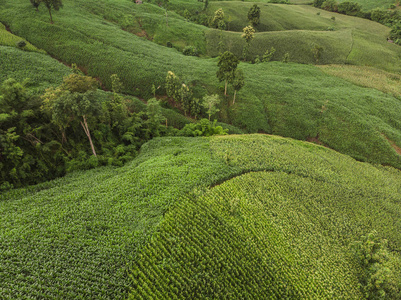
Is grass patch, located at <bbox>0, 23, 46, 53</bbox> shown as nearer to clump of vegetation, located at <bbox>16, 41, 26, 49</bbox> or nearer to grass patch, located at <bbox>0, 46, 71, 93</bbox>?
clump of vegetation, located at <bbox>16, 41, 26, 49</bbox>

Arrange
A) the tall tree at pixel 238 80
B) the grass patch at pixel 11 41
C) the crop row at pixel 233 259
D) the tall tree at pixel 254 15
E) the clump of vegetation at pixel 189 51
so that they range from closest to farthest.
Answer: the crop row at pixel 233 259, the grass patch at pixel 11 41, the tall tree at pixel 238 80, the clump of vegetation at pixel 189 51, the tall tree at pixel 254 15

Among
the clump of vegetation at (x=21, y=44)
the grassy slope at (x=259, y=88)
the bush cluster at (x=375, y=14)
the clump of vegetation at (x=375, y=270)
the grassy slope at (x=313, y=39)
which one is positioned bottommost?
the clump of vegetation at (x=375, y=270)

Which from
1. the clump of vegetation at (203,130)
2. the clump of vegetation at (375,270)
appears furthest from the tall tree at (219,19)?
the clump of vegetation at (375,270)

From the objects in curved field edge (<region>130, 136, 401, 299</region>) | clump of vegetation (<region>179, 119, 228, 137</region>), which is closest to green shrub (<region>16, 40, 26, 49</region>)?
clump of vegetation (<region>179, 119, 228, 137</region>)

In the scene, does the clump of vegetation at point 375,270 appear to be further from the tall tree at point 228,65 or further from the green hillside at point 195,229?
the tall tree at point 228,65

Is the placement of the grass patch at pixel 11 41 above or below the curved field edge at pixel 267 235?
above

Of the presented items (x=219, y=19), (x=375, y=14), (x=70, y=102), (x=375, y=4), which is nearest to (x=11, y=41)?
(x=70, y=102)
